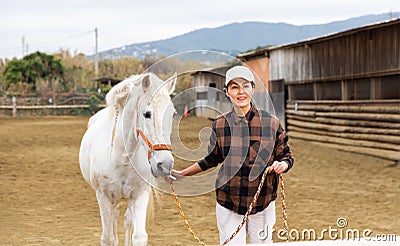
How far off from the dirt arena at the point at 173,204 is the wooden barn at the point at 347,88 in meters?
0.73

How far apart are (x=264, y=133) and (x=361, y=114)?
10.1 m

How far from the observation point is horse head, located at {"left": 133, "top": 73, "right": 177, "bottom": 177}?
10.6 ft

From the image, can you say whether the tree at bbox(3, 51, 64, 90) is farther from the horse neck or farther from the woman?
the woman

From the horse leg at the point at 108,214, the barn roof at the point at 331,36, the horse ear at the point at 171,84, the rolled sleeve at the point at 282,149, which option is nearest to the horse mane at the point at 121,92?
the horse ear at the point at 171,84

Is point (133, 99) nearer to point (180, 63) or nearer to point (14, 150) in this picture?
point (180, 63)

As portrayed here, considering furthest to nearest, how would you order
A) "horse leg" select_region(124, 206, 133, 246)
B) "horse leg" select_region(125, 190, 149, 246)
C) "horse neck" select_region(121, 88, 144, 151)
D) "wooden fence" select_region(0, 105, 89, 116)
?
"wooden fence" select_region(0, 105, 89, 116)
"horse leg" select_region(124, 206, 133, 246)
"horse leg" select_region(125, 190, 149, 246)
"horse neck" select_region(121, 88, 144, 151)

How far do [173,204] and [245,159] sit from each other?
452 centimetres

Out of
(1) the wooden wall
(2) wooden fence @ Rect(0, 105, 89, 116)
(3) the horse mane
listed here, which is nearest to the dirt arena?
(3) the horse mane

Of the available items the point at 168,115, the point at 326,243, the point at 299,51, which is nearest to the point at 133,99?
the point at 168,115

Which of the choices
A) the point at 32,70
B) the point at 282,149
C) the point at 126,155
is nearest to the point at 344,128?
the point at 126,155

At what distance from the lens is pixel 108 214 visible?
14.2 feet

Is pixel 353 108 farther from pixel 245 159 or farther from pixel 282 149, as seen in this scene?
pixel 245 159

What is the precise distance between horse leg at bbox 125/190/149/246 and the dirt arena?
390mm

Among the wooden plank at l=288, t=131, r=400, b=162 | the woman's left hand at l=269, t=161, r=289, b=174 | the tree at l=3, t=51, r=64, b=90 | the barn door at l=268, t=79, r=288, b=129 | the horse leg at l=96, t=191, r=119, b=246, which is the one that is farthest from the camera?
the tree at l=3, t=51, r=64, b=90
